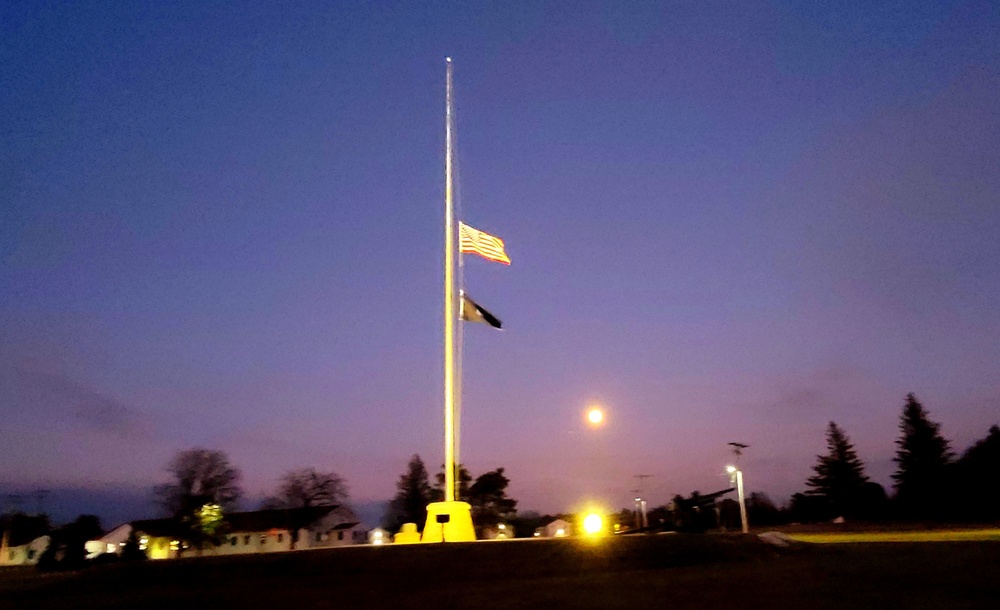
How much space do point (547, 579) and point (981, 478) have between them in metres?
57.0

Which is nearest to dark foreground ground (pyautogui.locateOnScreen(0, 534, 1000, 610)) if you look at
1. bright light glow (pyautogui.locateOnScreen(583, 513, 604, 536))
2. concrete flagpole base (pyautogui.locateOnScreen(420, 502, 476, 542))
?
concrete flagpole base (pyautogui.locateOnScreen(420, 502, 476, 542))

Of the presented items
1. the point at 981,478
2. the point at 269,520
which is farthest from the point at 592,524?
the point at 269,520

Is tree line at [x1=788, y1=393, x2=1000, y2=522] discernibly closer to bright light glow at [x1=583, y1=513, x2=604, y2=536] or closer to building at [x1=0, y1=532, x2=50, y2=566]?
bright light glow at [x1=583, y1=513, x2=604, y2=536]

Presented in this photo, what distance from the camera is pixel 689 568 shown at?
452 inches

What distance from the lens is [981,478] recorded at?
5681 centimetres

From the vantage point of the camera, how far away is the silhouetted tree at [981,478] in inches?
2101

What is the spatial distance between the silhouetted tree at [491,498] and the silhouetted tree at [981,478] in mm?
28453

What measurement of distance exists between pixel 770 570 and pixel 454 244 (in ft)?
30.8

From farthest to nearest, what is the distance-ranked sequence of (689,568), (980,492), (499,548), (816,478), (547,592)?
1. (816,478)
2. (980,492)
3. (499,548)
4. (689,568)
5. (547,592)

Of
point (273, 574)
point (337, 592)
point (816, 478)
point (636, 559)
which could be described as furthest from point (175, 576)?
point (816, 478)

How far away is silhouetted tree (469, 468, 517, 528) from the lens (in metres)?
55.4

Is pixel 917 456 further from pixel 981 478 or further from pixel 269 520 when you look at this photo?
pixel 269 520

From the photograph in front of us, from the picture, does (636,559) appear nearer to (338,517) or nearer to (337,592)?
(337,592)

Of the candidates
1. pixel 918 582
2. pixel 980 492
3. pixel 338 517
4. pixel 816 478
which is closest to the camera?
pixel 918 582
